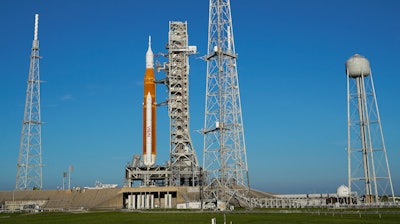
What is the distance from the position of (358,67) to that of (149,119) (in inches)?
1628

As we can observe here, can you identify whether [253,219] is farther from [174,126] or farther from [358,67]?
[174,126]

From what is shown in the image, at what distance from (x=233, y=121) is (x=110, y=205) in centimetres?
2938

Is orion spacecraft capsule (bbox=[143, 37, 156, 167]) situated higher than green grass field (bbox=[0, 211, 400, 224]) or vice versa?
orion spacecraft capsule (bbox=[143, 37, 156, 167])

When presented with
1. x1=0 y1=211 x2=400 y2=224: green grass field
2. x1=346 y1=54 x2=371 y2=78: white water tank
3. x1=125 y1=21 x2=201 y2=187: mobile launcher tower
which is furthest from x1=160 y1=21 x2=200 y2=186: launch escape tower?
x1=0 y1=211 x2=400 y2=224: green grass field

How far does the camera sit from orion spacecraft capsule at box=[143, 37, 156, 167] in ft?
305

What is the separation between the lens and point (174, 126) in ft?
309

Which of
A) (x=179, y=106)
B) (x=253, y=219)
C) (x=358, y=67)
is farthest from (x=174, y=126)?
(x=253, y=219)

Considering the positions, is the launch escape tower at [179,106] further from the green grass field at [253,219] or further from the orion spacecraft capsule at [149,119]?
the green grass field at [253,219]

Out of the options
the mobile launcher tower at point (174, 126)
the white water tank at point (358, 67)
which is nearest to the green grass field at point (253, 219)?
the white water tank at point (358, 67)

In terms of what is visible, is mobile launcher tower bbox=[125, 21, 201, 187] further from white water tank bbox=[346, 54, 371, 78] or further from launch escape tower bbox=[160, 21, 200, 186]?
white water tank bbox=[346, 54, 371, 78]

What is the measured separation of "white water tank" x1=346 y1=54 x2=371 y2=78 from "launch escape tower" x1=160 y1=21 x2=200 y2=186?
35.3m

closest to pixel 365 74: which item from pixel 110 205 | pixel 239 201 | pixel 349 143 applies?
pixel 349 143

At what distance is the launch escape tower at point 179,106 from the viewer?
92812mm

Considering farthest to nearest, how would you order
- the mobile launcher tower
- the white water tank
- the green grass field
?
the mobile launcher tower → the white water tank → the green grass field
